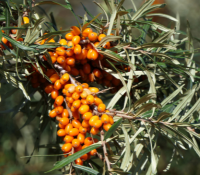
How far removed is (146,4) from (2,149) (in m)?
1.07

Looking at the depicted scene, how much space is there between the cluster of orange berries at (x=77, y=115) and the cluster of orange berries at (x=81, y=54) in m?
0.04

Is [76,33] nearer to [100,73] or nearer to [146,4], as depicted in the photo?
[100,73]

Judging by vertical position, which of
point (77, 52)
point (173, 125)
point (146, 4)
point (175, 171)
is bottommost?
point (175, 171)

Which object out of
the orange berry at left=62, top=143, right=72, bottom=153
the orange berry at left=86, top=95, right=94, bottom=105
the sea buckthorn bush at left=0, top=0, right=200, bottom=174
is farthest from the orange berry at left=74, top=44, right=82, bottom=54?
the orange berry at left=62, top=143, right=72, bottom=153

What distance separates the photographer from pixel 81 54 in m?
0.45

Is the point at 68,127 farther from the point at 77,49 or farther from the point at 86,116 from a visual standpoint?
the point at 77,49

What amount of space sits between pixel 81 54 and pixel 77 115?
0.15 metres

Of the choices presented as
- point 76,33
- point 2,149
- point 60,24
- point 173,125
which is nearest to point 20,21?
point 76,33

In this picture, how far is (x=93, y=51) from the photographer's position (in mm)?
437

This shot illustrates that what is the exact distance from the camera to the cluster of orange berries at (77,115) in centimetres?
41

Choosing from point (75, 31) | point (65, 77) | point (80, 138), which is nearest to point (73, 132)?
point (80, 138)

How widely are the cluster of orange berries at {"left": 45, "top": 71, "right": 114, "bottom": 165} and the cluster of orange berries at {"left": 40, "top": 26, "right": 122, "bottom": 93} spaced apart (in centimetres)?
4

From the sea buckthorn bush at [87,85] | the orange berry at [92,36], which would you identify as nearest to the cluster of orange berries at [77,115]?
the sea buckthorn bush at [87,85]

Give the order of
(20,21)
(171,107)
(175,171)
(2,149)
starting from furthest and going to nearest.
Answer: (175,171)
(2,149)
(171,107)
(20,21)
